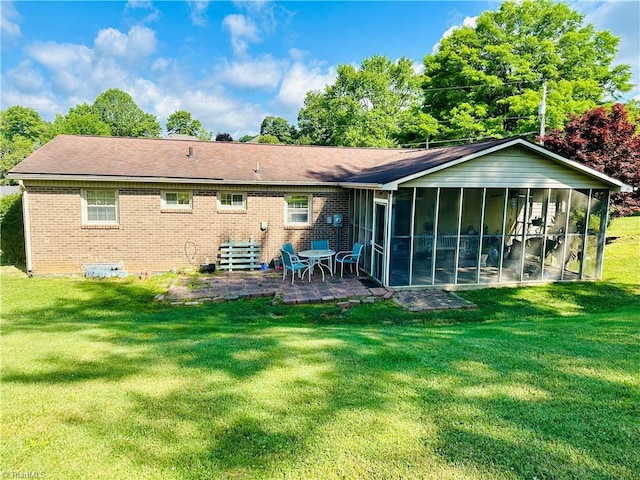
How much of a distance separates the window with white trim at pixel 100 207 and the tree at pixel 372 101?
2906 centimetres

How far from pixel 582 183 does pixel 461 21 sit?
22.9 m

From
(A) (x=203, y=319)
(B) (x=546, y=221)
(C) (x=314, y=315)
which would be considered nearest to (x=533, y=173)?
(B) (x=546, y=221)

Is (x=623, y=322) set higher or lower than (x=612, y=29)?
lower

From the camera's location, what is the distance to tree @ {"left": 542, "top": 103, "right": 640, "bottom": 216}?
12938mm

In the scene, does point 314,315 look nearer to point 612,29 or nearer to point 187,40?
point 187,40

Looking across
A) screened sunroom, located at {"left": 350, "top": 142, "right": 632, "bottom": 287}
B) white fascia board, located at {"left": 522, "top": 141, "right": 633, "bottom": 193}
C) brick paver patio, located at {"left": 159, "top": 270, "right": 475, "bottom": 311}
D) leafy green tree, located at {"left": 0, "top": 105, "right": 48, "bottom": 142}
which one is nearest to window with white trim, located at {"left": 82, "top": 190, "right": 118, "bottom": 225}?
brick paver patio, located at {"left": 159, "top": 270, "right": 475, "bottom": 311}

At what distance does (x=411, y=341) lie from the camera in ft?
18.1

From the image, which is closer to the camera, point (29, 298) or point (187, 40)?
point (29, 298)

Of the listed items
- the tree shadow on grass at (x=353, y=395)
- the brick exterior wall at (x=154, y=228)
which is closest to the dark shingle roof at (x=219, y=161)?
the brick exterior wall at (x=154, y=228)

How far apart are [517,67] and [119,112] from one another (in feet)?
197

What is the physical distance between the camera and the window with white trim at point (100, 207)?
37.1ft

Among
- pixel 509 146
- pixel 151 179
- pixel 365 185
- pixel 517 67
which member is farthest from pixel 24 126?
pixel 509 146

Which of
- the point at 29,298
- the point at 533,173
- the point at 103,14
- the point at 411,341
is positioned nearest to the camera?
the point at 411,341

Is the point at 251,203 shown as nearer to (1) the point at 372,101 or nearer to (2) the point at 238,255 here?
(2) the point at 238,255
